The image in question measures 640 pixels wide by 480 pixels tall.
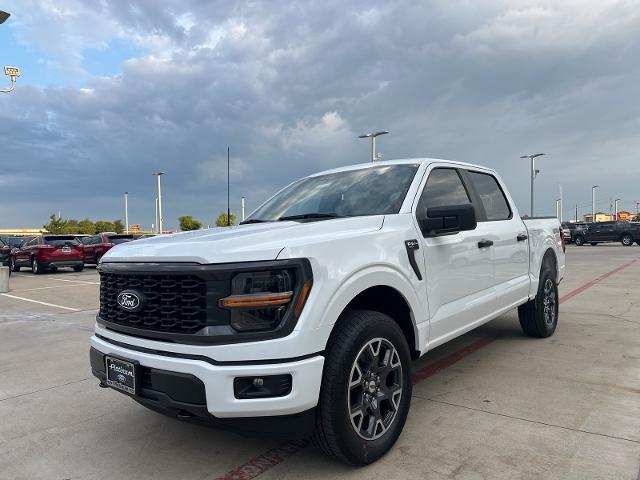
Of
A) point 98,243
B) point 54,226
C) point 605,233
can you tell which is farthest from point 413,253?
point 54,226

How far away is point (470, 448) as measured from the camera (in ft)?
10.1

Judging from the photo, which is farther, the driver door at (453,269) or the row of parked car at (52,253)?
the row of parked car at (52,253)

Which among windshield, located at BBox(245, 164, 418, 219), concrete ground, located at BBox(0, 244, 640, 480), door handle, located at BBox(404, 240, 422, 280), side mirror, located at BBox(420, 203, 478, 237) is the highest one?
windshield, located at BBox(245, 164, 418, 219)

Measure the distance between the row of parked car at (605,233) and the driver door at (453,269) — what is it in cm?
3127

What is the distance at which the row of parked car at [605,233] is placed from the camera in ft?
107

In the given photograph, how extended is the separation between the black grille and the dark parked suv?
1438 inches

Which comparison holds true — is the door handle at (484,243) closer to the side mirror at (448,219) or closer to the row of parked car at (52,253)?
the side mirror at (448,219)

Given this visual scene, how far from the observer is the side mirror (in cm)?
330

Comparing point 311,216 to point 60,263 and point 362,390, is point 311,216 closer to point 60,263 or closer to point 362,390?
point 362,390

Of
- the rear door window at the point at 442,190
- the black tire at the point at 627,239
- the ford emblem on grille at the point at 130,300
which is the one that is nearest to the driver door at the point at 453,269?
the rear door window at the point at 442,190

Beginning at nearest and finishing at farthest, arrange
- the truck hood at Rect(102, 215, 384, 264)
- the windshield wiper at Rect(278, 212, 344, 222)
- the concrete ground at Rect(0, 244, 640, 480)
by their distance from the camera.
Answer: the truck hood at Rect(102, 215, 384, 264), the concrete ground at Rect(0, 244, 640, 480), the windshield wiper at Rect(278, 212, 344, 222)

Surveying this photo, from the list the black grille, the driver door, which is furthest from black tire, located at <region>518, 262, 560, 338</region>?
the black grille

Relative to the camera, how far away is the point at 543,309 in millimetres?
5688

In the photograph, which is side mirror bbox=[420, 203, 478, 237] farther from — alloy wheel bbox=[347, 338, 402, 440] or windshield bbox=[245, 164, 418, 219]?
alloy wheel bbox=[347, 338, 402, 440]
